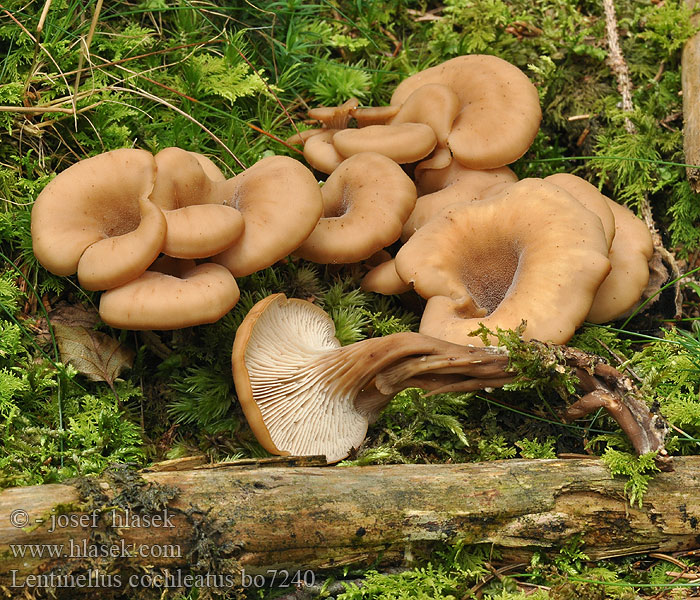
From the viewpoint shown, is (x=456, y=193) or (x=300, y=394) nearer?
(x=300, y=394)

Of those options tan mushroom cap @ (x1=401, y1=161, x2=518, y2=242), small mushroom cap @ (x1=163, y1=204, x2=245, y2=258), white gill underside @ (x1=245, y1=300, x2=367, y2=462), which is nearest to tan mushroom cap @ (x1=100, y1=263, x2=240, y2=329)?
small mushroom cap @ (x1=163, y1=204, x2=245, y2=258)

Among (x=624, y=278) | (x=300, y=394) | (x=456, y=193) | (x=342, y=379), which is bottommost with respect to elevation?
(x=300, y=394)

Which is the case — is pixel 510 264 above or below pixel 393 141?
below

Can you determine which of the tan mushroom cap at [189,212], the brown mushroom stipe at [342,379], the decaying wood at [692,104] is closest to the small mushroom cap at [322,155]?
the tan mushroom cap at [189,212]

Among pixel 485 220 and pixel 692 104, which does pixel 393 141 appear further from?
pixel 692 104

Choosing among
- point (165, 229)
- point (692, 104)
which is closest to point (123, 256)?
point (165, 229)

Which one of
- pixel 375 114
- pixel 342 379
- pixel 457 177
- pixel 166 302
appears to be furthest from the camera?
pixel 375 114

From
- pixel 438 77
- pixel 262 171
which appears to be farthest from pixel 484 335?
pixel 438 77

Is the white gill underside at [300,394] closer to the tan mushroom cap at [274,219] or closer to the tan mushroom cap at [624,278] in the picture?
the tan mushroom cap at [274,219]
